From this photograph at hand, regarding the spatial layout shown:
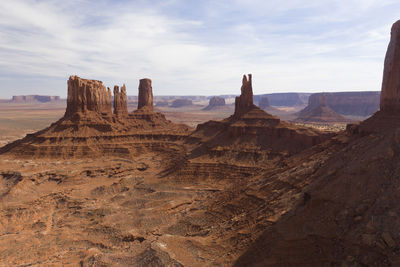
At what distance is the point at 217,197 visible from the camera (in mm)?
34969

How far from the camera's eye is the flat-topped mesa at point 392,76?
87.6 feet

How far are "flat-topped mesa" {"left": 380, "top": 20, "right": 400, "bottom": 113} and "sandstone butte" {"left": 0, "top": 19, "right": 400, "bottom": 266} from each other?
0.13 meters

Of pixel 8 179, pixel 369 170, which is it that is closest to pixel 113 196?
pixel 8 179

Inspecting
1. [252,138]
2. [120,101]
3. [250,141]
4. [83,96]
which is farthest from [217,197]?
[120,101]

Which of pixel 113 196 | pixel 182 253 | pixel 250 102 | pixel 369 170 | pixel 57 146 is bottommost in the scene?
pixel 113 196

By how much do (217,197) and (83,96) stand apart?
57.7 m

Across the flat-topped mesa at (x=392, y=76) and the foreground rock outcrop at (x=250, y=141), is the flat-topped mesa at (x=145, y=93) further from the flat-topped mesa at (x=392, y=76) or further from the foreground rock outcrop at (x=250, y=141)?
the flat-topped mesa at (x=392, y=76)

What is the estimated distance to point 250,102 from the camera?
219ft

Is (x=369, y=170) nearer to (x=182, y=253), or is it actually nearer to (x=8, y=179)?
(x=182, y=253)

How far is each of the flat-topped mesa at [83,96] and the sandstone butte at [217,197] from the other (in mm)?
6858

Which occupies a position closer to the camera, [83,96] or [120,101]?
[83,96]

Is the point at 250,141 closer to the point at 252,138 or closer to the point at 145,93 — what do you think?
the point at 252,138

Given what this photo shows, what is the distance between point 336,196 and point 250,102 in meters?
49.8

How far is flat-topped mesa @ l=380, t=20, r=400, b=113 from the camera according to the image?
26688 millimetres
